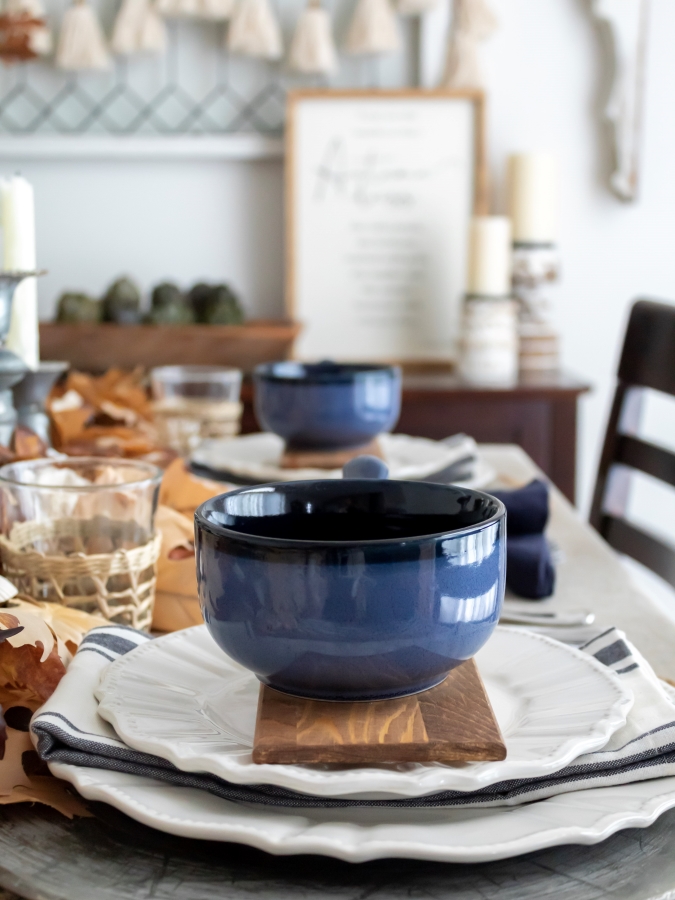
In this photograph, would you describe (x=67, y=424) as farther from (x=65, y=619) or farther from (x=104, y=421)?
(x=65, y=619)

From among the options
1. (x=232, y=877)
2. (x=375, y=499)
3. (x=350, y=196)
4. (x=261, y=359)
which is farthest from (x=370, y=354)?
(x=232, y=877)

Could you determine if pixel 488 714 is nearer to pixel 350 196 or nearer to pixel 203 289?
pixel 203 289

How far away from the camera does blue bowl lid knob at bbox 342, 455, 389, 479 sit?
1.68 ft

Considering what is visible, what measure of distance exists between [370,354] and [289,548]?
1.90 metres

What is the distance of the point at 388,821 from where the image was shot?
1.13 ft

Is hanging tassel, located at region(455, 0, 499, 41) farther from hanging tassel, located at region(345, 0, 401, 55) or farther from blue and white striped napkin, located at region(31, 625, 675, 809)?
blue and white striped napkin, located at region(31, 625, 675, 809)

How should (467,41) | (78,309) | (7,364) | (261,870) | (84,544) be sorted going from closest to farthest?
(261,870), (84,544), (7,364), (78,309), (467,41)

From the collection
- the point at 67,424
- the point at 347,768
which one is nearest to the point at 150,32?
the point at 67,424

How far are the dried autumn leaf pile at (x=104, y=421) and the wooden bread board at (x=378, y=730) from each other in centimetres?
44

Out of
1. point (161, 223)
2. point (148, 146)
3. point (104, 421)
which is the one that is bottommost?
point (104, 421)

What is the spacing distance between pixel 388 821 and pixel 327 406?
0.54 meters

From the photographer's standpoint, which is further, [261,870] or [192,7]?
[192,7]

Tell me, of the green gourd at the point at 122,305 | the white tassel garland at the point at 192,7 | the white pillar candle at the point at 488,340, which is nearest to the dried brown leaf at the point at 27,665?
the green gourd at the point at 122,305

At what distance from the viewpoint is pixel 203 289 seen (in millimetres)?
1885
